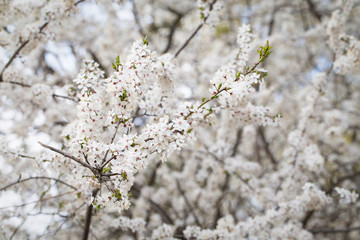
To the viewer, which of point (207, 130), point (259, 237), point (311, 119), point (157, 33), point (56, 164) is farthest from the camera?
point (157, 33)

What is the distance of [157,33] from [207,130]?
8.37 ft

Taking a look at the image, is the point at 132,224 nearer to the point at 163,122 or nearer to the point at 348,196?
the point at 163,122

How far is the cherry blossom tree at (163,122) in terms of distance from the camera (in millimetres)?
2033

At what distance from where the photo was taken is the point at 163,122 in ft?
6.51

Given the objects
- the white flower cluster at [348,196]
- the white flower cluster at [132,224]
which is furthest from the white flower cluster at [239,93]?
the white flower cluster at [132,224]

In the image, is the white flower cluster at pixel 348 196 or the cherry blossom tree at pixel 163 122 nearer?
the cherry blossom tree at pixel 163 122

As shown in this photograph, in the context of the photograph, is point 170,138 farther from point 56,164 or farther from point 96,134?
point 56,164

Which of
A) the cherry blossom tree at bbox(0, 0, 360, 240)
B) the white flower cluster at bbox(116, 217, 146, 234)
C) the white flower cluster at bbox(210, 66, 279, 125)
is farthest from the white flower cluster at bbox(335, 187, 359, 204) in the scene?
the white flower cluster at bbox(116, 217, 146, 234)

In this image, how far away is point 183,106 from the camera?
6.72ft

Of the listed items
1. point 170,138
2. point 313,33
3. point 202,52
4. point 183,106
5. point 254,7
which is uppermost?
point 254,7

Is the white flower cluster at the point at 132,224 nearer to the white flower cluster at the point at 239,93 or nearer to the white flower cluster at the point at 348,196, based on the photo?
the white flower cluster at the point at 239,93

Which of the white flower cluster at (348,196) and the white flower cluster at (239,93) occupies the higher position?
the white flower cluster at (239,93)

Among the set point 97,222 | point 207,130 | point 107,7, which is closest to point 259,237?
point 97,222

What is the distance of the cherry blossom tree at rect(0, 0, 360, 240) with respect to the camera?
203 cm
